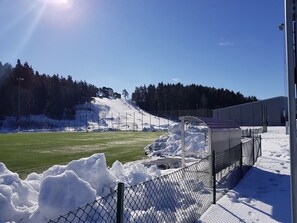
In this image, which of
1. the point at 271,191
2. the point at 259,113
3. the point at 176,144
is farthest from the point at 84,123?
the point at 271,191

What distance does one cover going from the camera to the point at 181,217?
20.6ft

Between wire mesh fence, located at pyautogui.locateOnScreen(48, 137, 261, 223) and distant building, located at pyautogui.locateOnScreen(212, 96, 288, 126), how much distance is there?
73.4m

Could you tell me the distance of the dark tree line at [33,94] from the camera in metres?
108

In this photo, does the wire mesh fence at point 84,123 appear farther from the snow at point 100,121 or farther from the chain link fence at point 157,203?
the chain link fence at point 157,203

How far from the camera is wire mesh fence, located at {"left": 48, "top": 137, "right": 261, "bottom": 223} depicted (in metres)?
5.05

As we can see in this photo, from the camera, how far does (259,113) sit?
8494 centimetres

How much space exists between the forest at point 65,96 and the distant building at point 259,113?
42.9 meters

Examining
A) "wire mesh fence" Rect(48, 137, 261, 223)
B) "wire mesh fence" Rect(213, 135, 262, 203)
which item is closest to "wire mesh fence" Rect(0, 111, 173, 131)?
"wire mesh fence" Rect(213, 135, 262, 203)

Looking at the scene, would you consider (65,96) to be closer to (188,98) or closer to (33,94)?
(33,94)

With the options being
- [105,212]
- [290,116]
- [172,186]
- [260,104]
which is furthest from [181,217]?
[260,104]

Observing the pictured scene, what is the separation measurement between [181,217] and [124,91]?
192735mm

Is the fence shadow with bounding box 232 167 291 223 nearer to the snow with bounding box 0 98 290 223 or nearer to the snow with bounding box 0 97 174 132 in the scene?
the snow with bounding box 0 98 290 223

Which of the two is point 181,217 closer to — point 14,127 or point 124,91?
point 14,127

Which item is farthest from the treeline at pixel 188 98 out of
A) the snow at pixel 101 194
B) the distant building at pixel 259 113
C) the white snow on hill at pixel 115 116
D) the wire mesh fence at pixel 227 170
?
the snow at pixel 101 194
